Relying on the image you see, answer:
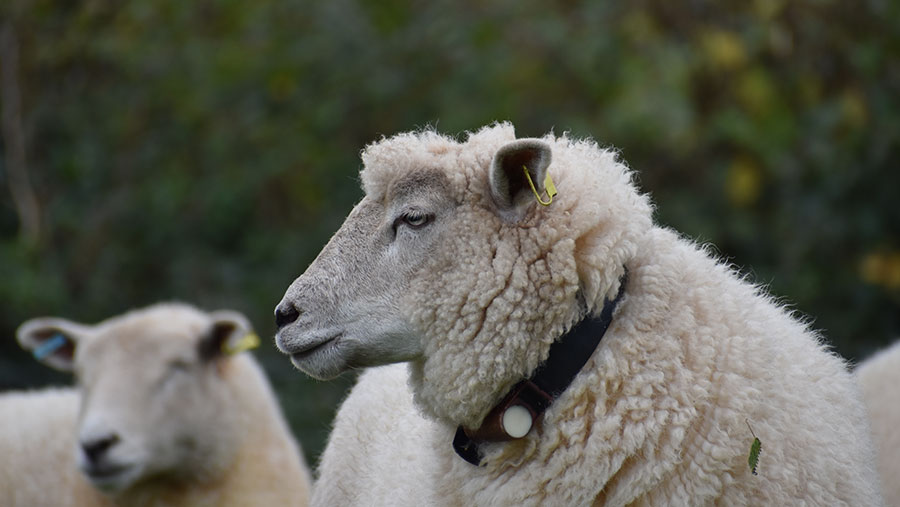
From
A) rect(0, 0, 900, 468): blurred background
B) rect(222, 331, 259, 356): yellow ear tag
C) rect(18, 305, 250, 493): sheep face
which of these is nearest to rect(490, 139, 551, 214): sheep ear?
rect(222, 331, 259, 356): yellow ear tag

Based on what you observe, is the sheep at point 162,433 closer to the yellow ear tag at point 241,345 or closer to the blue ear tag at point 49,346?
the yellow ear tag at point 241,345

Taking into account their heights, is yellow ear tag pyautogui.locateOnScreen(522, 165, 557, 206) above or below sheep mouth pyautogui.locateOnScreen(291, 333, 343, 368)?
above

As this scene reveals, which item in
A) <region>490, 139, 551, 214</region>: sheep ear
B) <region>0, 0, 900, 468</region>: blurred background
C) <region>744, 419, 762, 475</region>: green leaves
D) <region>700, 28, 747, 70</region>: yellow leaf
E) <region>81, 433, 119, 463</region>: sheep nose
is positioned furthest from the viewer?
<region>0, 0, 900, 468</region>: blurred background

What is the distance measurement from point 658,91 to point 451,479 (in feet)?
18.9

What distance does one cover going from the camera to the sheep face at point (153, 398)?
4.52 metres

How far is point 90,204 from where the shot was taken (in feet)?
31.3

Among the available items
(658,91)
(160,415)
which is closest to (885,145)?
(658,91)

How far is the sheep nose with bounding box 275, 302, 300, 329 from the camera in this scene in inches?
99.6

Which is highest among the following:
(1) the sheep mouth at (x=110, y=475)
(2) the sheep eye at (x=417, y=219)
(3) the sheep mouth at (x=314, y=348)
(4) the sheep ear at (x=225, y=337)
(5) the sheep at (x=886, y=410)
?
(5) the sheep at (x=886, y=410)

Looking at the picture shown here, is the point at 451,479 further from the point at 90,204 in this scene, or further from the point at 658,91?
the point at 90,204

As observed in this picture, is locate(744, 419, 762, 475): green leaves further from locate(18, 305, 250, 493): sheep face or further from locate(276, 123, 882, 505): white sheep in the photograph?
locate(18, 305, 250, 493): sheep face

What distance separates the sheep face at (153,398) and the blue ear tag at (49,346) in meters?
0.25

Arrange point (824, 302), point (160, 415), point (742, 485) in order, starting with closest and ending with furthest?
point (742, 485), point (160, 415), point (824, 302)

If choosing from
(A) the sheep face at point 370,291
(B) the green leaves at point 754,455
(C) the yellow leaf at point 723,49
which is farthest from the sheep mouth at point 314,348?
(C) the yellow leaf at point 723,49
